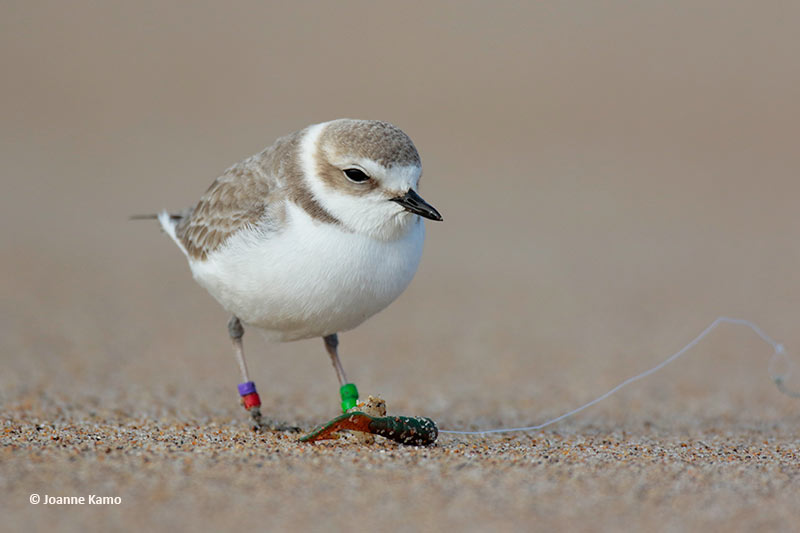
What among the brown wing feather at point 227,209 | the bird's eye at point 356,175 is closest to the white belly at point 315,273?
the brown wing feather at point 227,209

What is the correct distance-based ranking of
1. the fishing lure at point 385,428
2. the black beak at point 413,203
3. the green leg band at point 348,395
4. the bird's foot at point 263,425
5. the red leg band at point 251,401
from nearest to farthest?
the fishing lure at point 385,428
the black beak at point 413,203
the green leg band at point 348,395
the bird's foot at point 263,425
the red leg band at point 251,401

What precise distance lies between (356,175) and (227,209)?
2.68 feet

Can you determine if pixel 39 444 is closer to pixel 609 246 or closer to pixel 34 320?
pixel 34 320

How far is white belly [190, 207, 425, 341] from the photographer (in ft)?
13.5

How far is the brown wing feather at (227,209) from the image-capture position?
14.6 ft

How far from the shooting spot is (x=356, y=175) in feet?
13.7

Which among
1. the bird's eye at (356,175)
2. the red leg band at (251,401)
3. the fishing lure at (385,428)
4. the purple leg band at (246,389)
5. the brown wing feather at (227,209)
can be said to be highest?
the brown wing feather at (227,209)

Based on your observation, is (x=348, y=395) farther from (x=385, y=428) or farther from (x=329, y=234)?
(x=329, y=234)

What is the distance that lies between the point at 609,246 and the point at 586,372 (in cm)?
451

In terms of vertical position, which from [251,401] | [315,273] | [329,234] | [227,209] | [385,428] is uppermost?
[227,209]

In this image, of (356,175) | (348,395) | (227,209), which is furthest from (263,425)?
(356,175)

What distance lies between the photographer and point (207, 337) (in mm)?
7855

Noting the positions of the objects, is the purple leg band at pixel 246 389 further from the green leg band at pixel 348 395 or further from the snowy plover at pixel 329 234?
the green leg band at pixel 348 395

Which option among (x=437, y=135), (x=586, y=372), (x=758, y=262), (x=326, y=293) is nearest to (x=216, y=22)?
(x=437, y=135)
